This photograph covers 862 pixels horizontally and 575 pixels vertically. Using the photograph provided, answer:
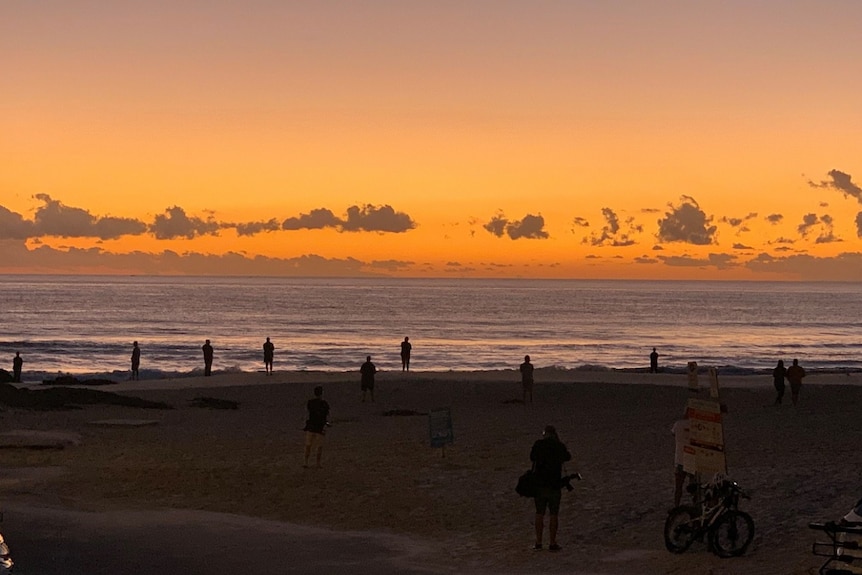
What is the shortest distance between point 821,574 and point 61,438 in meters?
17.3

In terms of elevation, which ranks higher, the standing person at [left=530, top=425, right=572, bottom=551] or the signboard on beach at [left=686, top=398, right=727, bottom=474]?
the signboard on beach at [left=686, top=398, right=727, bottom=474]

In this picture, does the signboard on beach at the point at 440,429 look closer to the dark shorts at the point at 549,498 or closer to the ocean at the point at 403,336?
the dark shorts at the point at 549,498

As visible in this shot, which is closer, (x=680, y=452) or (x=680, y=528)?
(x=680, y=528)

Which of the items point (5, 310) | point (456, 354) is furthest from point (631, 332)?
point (5, 310)

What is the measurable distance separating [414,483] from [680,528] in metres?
6.67

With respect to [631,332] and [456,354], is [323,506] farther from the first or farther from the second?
[631,332]

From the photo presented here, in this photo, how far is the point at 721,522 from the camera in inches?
511

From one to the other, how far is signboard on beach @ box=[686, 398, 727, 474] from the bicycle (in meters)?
0.32

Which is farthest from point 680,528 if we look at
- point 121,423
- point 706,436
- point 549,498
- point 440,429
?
point 121,423

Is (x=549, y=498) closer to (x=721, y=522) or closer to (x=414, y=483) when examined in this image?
(x=721, y=522)

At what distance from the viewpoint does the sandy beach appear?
538 inches

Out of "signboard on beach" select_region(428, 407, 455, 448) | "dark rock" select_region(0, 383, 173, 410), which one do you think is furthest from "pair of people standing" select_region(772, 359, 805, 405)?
"dark rock" select_region(0, 383, 173, 410)

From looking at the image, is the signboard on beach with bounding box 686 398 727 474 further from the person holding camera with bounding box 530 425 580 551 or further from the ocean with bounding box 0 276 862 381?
the ocean with bounding box 0 276 862 381

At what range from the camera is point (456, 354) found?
75000mm
